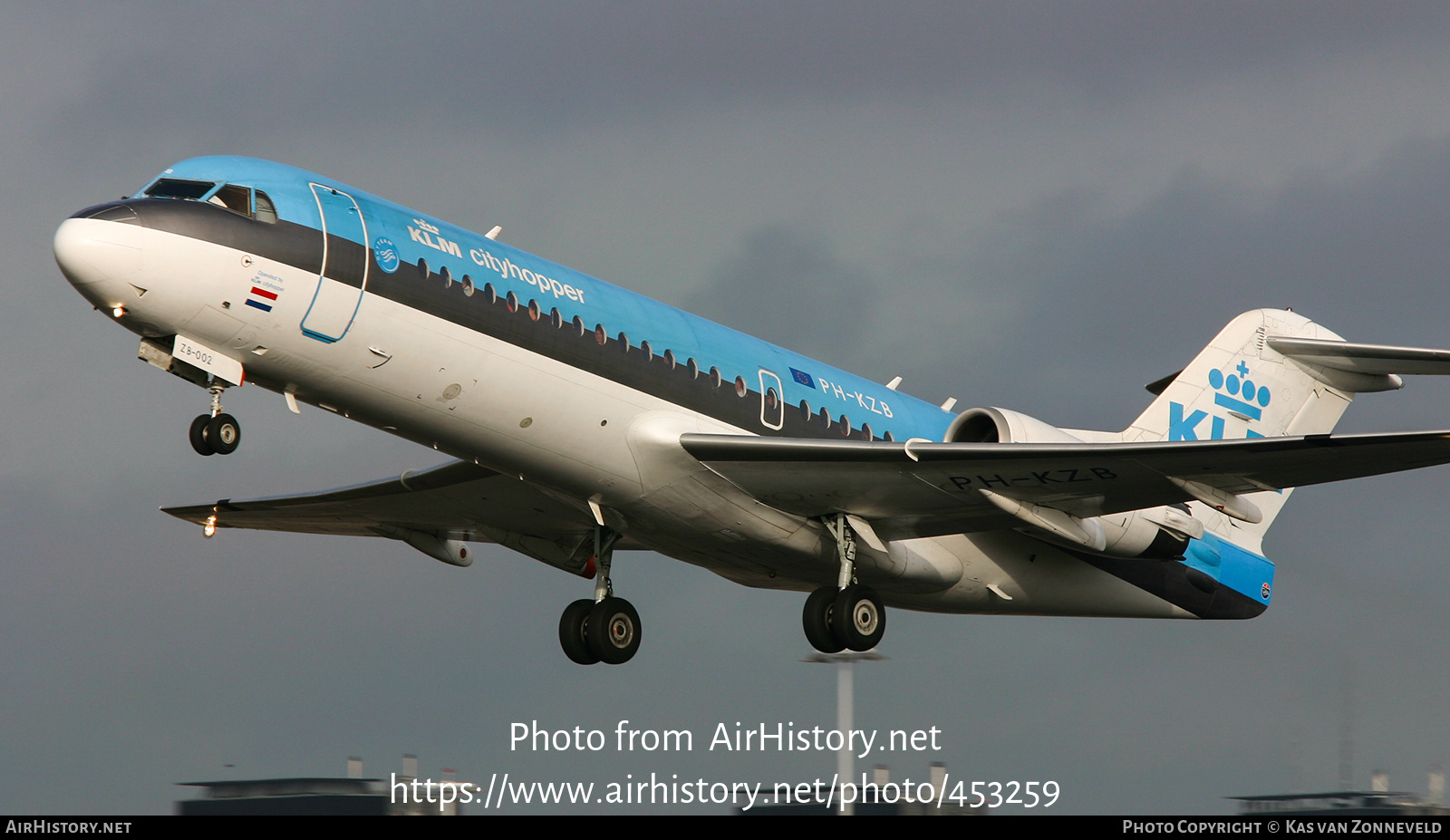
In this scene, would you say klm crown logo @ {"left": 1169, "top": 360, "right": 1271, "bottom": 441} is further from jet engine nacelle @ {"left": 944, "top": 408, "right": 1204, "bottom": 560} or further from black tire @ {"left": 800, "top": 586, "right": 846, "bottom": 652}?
black tire @ {"left": 800, "top": 586, "right": 846, "bottom": 652}

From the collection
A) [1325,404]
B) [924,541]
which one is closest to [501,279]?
[924,541]

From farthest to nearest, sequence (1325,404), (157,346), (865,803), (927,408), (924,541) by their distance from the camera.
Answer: (865,803) → (1325,404) → (927,408) → (924,541) → (157,346)

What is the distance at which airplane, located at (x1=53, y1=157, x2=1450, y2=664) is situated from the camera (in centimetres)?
1616

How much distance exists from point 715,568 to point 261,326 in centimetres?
811

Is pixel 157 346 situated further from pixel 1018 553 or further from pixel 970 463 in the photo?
pixel 1018 553

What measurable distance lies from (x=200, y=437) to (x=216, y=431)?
16 centimetres

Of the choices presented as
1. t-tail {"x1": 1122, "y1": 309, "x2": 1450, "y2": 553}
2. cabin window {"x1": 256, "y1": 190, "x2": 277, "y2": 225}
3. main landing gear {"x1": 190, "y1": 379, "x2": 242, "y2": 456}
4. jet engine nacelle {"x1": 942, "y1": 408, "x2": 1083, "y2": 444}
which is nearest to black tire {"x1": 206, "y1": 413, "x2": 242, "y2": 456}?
main landing gear {"x1": 190, "y1": 379, "x2": 242, "y2": 456}

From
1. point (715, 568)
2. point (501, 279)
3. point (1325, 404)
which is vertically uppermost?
point (1325, 404)

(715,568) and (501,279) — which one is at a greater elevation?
(501,279)

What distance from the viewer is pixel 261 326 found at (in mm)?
16078

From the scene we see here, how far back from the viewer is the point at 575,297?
1830cm

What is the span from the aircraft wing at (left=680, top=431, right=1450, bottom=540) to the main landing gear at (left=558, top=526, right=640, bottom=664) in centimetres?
308

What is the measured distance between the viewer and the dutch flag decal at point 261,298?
15945 millimetres

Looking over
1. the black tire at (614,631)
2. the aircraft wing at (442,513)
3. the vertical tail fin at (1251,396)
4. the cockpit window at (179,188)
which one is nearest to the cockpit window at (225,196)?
the cockpit window at (179,188)
